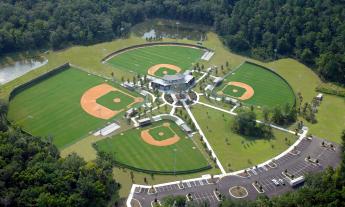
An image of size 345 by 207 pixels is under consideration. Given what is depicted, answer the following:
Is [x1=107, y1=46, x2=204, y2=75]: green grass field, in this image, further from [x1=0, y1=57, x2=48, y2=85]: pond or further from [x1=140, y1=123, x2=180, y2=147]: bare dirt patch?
[x1=140, y1=123, x2=180, y2=147]: bare dirt patch

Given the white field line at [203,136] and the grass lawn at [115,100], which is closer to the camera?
the white field line at [203,136]

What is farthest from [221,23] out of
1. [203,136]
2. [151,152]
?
[151,152]

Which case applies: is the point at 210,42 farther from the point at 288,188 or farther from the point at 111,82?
the point at 288,188

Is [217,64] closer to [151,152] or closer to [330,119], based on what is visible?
[330,119]

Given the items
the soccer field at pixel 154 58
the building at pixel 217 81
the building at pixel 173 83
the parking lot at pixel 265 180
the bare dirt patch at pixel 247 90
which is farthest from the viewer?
the soccer field at pixel 154 58

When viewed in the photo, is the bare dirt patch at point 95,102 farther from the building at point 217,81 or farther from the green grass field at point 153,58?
the building at point 217,81

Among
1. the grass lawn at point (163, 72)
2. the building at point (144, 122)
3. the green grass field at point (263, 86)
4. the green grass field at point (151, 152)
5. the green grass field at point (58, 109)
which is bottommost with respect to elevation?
the green grass field at point (58, 109)

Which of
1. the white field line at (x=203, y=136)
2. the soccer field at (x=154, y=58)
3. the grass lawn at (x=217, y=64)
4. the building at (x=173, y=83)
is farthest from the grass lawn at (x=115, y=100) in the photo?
the white field line at (x=203, y=136)

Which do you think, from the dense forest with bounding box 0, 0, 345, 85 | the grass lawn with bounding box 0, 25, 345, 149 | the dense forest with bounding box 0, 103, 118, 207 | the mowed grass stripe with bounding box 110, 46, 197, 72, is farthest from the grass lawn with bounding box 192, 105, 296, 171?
the dense forest with bounding box 0, 0, 345, 85
